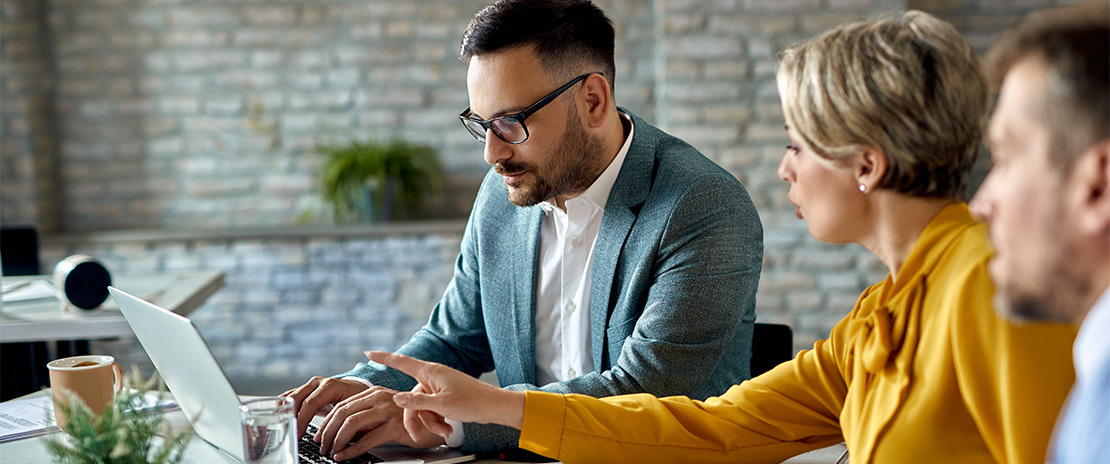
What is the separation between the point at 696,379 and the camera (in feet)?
5.22

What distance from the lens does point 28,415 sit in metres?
1.61

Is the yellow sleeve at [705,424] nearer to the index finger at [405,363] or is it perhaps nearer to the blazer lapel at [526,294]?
the index finger at [405,363]

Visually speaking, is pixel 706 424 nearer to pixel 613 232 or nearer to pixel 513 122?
pixel 613 232

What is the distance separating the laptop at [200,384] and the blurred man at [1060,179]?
841 millimetres

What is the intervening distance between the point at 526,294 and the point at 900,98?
92 centimetres

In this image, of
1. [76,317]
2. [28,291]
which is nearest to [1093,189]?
[76,317]

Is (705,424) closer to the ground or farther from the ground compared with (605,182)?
closer to the ground

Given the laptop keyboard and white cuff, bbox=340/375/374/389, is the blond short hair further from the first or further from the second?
white cuff, bbox=340/375/374/389

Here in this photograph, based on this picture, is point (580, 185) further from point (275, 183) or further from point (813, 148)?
point (275, 183)

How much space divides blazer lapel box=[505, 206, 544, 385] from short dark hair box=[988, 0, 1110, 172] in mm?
1174

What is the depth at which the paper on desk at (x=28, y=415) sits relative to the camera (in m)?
1.49

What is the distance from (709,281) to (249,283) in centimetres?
314

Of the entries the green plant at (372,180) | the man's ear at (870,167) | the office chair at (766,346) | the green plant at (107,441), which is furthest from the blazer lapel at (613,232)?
the green plant at (372,180)

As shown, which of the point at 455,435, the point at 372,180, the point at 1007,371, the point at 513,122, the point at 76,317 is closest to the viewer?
the point at 1007,371
